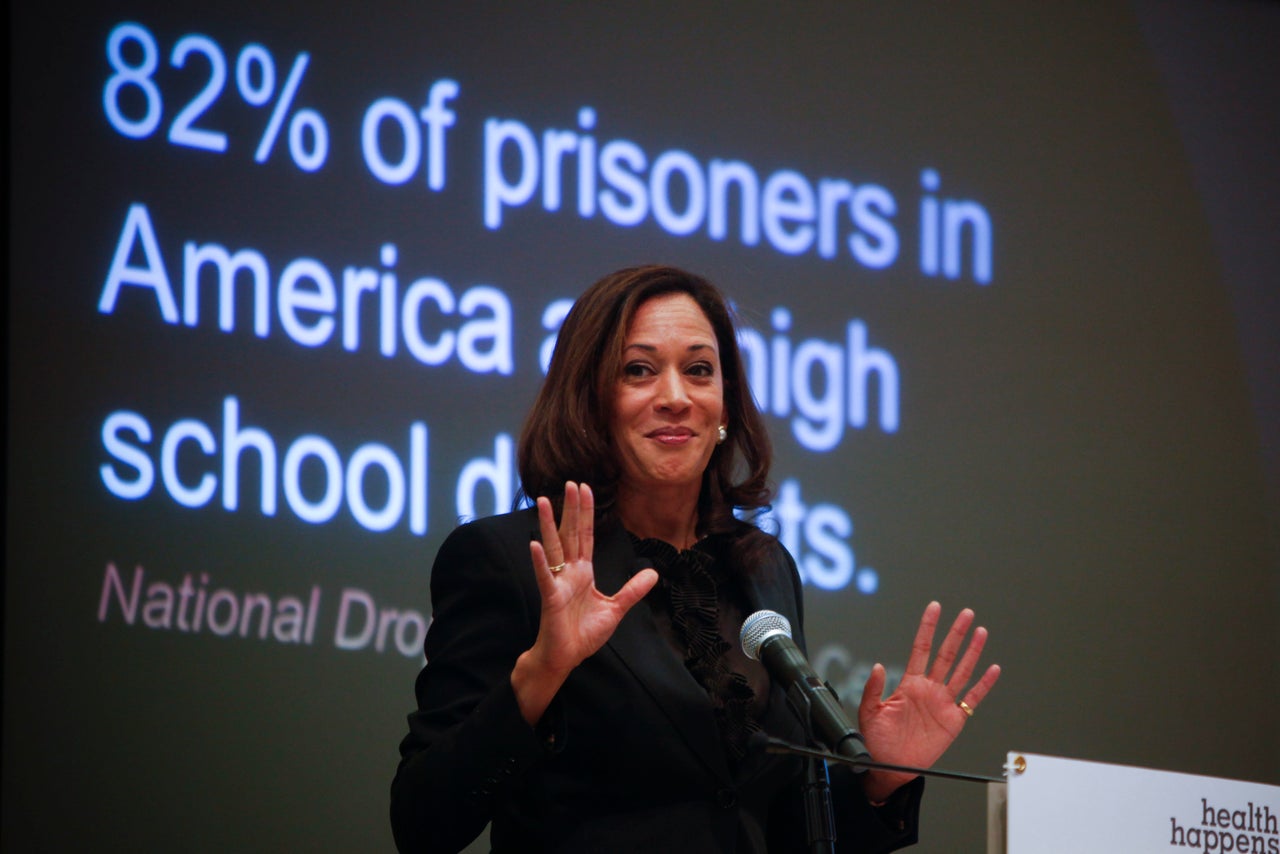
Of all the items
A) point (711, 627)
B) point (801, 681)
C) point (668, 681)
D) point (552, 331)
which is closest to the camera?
point (801, 681)

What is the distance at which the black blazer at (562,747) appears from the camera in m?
2.13

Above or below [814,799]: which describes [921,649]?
above

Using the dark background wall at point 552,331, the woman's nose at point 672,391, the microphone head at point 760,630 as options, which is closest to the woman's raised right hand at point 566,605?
the microphone head at point 760,630

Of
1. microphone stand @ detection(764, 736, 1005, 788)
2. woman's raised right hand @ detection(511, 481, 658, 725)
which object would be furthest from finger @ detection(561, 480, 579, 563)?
microphone stand @ detection(764, 736, 1005, 788)

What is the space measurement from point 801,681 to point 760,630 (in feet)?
0.51

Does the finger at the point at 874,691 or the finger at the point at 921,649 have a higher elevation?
the finger at the point at 921,649

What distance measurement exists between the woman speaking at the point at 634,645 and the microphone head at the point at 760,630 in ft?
0.48

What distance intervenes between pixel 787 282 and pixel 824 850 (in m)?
2.77

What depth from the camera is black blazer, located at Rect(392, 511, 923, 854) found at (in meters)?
2.13

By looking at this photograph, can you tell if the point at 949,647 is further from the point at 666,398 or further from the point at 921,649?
the point at 666,398

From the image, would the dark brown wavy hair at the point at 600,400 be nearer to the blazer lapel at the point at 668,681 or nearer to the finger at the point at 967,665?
the blazer lapel at the point at 668,681

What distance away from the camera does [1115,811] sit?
Answer: 1.86 metres

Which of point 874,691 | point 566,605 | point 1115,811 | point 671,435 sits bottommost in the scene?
point 1115,811

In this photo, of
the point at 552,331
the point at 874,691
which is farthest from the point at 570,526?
the point at 552,331
